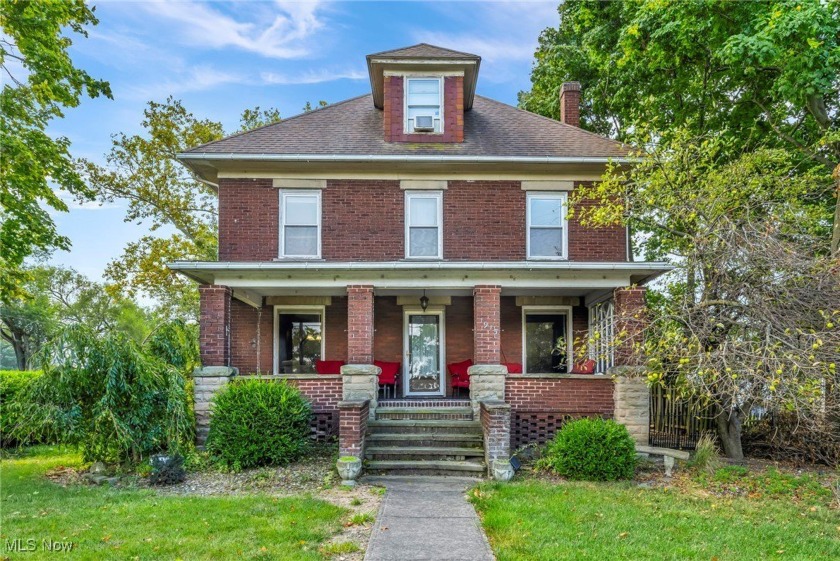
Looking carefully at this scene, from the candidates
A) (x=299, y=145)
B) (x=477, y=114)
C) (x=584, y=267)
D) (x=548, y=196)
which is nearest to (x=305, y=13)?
(x=299, y=145)

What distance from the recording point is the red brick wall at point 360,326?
411 inches

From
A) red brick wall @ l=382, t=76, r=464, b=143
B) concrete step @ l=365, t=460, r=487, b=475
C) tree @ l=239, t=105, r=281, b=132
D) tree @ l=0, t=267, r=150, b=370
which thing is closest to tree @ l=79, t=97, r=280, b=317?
tree @ l=239, t=105, r=281, b=132

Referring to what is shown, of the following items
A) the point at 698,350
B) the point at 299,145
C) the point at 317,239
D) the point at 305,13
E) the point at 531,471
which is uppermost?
the point at 305,13

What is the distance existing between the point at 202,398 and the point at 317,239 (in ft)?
13.5

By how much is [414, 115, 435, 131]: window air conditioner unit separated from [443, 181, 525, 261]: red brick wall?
1478 millimetres

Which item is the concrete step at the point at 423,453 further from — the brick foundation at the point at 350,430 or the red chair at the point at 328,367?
the red chair at the point at 328,367

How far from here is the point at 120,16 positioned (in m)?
11.3

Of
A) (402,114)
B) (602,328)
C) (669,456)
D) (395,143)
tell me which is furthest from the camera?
(402,114)

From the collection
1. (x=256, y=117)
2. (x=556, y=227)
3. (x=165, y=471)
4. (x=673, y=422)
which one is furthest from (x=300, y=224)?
(x=256, y=117)

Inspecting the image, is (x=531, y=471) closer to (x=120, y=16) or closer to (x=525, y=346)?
(x=525, y=346)

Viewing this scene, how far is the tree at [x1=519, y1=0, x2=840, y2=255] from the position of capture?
31.8ft

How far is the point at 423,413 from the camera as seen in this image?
1017cm

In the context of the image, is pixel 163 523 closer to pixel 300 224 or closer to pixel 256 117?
pixel 300 224

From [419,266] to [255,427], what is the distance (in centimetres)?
406
